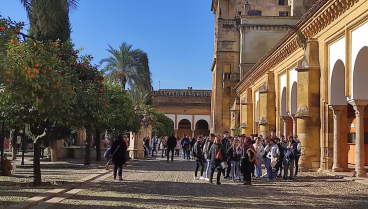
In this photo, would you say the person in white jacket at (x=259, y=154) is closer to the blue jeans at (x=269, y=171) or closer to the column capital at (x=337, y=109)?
the blue jeans at (x=269, y=171)

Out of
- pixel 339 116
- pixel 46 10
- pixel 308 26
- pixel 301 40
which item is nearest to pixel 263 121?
pixel 301 40

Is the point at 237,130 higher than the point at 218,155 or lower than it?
higher

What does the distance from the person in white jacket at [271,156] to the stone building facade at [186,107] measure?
193ft

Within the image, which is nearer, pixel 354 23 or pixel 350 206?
pixel 350 206

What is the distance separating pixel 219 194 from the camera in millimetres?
12766

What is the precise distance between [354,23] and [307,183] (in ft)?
17.6

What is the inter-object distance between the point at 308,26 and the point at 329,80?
2.80 m

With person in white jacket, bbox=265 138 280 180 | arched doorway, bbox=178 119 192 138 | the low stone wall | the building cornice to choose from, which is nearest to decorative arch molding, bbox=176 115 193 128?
arched doorway, bbox=178 119 192 138

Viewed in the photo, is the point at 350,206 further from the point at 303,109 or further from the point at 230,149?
the point at 303,109

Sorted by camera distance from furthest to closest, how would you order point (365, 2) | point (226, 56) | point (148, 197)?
point (226, 56)
point (365, 2)
point (148, 197)

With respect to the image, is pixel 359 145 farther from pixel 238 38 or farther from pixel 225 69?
pixel 238 38

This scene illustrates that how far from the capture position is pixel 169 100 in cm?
7888

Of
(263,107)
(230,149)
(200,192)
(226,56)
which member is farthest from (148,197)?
(226,56)

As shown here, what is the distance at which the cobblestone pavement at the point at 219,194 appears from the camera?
1070 cm
